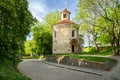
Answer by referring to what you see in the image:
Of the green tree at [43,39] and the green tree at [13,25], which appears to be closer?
the green tree at [13,25]

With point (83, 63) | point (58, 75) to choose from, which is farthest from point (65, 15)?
point (58, 75)

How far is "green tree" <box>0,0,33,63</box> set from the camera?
13.3m

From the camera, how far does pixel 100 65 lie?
2184cm

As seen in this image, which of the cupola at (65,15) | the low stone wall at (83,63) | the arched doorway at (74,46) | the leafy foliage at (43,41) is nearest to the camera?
the low stone wall at (83,63)

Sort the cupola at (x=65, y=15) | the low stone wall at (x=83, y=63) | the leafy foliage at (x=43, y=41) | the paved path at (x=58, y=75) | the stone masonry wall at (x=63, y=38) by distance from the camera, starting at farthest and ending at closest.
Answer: the leafy foliage at (x=43, y=41)
the cupola at (x=65, y=15)
the stone masonry wall at (x=63, y=38)
the low stone wall at (x=83, y=63)
the paved path at (x=58, y=75)

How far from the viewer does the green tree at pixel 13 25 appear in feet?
43.7

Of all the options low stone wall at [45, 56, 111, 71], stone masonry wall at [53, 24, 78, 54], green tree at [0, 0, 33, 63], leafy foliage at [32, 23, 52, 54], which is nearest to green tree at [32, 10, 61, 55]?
leafy foliage at [32, 23, 52, 54]

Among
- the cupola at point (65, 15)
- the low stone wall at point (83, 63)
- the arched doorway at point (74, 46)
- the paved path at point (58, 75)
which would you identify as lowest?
the paved path at point (58, 75)

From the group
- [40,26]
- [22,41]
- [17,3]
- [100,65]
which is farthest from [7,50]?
[40,26]

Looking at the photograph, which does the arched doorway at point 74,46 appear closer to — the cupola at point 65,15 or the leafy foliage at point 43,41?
the cupola at point 65,15

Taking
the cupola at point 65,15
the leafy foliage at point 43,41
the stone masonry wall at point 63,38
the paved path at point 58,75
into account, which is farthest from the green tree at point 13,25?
the leafy foliage at point 43,41

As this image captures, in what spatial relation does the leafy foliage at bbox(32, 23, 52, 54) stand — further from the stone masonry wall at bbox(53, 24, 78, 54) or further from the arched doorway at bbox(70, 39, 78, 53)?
the arched doorway at bbox(70, 39, 78, 53)

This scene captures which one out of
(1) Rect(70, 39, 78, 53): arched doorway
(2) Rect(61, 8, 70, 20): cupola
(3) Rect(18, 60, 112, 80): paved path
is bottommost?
(3) Rect(18, 60, 112, 80): paved path

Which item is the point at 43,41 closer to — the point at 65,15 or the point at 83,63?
the point at 65,15
